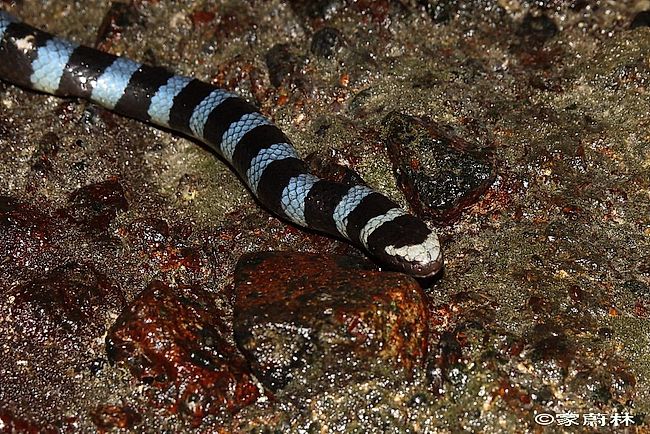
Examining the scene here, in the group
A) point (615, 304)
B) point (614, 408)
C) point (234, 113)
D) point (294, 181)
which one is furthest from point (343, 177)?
point (614, 408)

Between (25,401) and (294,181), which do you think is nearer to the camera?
(25,401)

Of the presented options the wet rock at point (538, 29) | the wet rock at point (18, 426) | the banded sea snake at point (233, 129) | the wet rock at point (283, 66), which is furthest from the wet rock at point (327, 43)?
the wet rock at point (18, 426)

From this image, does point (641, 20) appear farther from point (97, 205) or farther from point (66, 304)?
point (66, 304)

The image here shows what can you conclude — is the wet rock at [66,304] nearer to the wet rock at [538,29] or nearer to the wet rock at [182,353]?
the wet rock at [182,353]

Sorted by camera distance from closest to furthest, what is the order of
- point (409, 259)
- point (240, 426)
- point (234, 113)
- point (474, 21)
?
point (240, 426)
point (409, 259)
point (234, 113)
point (474, 21)

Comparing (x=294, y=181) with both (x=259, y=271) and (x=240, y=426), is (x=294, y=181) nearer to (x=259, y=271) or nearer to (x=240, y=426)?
(x=259, y=271)

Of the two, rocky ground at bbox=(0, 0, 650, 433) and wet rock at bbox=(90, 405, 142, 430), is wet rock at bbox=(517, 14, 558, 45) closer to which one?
rocky ground at bbox=(0, 0, 650, 433)

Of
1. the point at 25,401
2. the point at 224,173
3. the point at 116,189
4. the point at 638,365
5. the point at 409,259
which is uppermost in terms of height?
the point at 638,365
